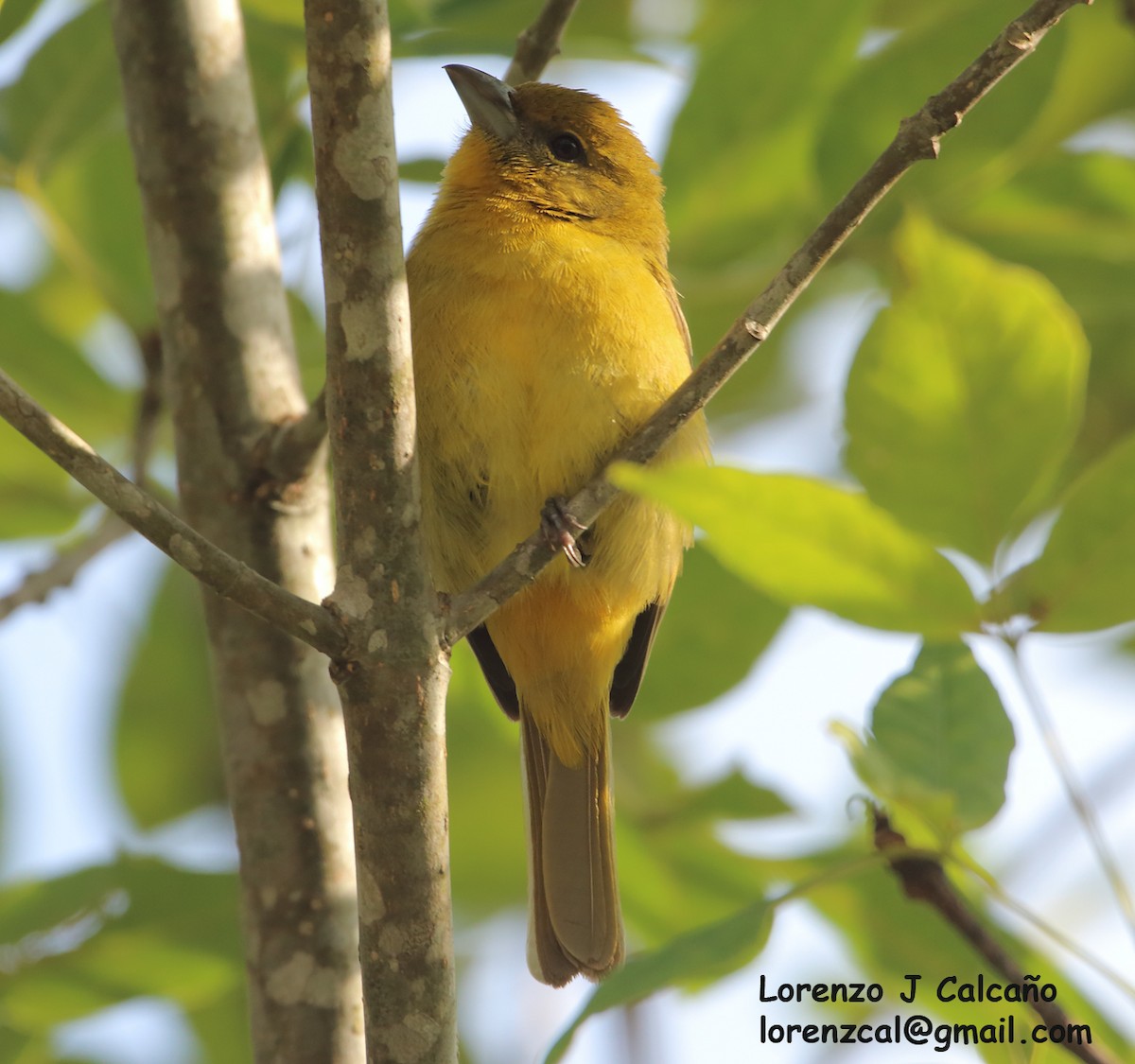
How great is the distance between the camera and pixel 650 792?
189 inches

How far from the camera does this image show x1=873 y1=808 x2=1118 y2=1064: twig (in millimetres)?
2211

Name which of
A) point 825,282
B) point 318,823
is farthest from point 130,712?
point 825,282

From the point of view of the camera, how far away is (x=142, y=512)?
226cm

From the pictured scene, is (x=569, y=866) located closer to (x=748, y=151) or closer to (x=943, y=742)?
(x=943, y=742)

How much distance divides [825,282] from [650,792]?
195 centimetres

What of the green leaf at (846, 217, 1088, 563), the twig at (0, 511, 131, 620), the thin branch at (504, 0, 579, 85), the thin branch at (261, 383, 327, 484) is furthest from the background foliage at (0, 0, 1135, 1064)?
the thin branch at (261, 383, 327, 484)

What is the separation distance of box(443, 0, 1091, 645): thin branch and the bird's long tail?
4.02ft

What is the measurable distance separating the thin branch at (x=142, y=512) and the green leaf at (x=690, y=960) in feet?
2.66

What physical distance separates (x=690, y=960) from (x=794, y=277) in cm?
114

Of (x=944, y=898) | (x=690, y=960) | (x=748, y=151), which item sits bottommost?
(x=690, y=960)

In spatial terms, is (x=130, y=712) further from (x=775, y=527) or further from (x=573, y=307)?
(x=775, y=527)

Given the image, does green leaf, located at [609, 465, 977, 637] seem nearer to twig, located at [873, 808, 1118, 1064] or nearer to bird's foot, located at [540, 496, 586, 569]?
twig, located at [873, 808, 1118, 1064]

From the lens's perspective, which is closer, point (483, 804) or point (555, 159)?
point (483, 804)

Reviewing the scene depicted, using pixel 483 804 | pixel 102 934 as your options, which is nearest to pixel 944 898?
pixel 483 804
